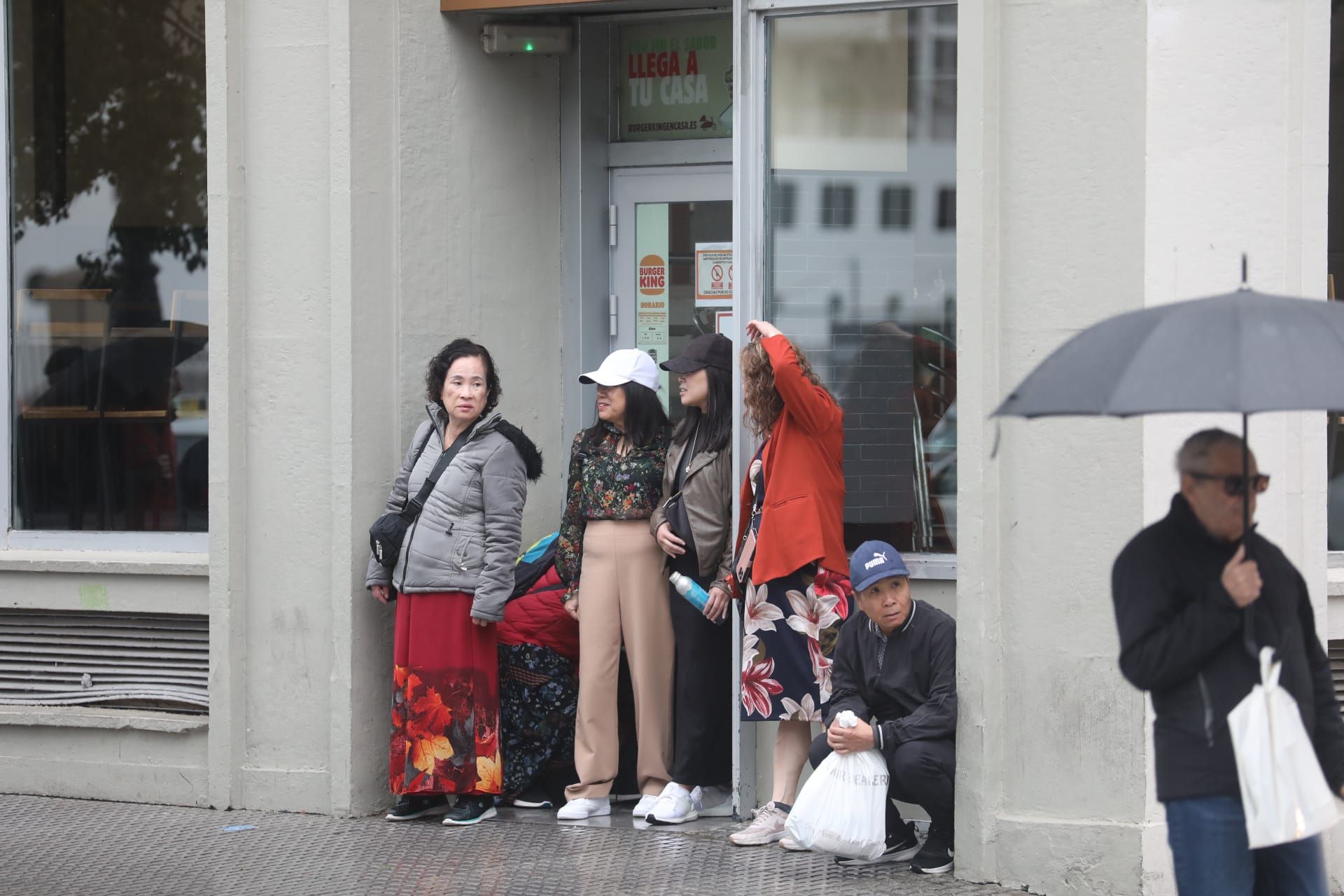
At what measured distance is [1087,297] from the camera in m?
5.63

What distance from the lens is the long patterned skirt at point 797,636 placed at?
6277 millimetres

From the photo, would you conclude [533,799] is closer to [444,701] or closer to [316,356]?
[444,701]

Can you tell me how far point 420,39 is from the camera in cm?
709

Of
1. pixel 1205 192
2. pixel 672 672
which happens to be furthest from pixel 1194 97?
pixel 672 672

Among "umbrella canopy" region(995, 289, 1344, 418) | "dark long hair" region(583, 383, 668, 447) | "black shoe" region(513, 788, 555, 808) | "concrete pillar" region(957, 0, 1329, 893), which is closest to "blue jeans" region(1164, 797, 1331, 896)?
"umbrella canopy" region(995, 289, 1344, 418)

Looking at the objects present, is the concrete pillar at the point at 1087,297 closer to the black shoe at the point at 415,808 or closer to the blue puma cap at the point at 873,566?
the blue puma cap at the point at 873,566

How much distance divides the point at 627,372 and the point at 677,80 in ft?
5.67

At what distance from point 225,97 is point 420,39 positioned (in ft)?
2.75

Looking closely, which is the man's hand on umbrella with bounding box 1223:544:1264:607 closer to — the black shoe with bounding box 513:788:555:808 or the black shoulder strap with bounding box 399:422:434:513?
the black shoulder strap with bounding box 399:422:434:513

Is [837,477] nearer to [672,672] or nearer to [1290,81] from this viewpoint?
[672,672]

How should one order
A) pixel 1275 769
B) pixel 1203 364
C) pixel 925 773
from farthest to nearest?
pixel 925 773 → pixel 1275 769 → pixel 1203 364

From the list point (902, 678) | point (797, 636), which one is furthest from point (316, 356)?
point (902, 678)

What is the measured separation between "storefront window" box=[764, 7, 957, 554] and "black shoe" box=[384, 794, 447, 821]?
6.72ft

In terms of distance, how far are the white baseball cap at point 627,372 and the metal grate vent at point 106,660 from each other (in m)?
2.07
